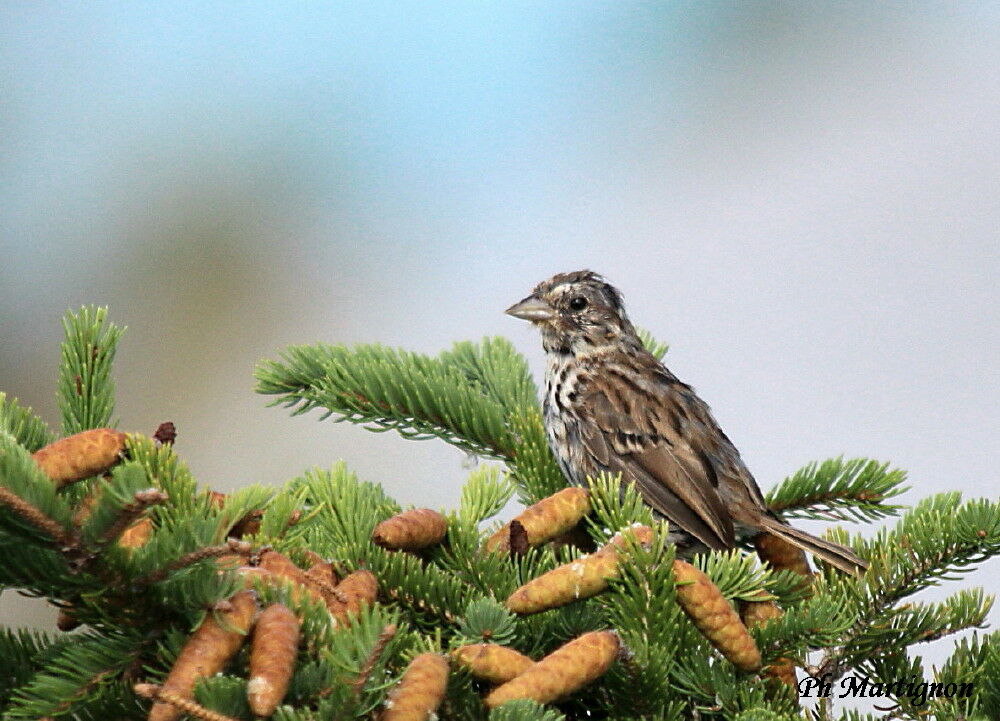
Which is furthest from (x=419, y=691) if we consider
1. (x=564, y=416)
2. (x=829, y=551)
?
(x=564, y=416)

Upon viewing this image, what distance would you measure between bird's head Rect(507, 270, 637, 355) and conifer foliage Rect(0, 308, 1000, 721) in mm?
1923

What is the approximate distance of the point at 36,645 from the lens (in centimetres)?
145

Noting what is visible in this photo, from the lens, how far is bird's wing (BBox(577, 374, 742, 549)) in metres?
3.55

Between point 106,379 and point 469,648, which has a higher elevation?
point 106,379

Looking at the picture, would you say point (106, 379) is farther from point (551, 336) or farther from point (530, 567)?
point (551, 336)

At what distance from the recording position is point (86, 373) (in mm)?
2002

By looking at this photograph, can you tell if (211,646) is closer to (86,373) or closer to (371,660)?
(371,660)

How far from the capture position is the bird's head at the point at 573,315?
4219 millimetres

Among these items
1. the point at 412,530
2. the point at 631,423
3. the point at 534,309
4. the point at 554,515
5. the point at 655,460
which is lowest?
the point at 412,530

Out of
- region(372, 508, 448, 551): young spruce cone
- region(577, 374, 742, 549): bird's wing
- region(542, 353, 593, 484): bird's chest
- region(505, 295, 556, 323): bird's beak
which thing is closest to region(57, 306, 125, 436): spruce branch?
region(372, 508, 448, 551): young spruce cone

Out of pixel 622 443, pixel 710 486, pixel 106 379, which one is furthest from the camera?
pixel 622 443

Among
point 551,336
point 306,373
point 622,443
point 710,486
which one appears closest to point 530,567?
point 306,373

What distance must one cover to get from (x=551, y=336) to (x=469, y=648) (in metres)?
2.87

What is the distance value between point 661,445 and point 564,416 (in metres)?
0.36
